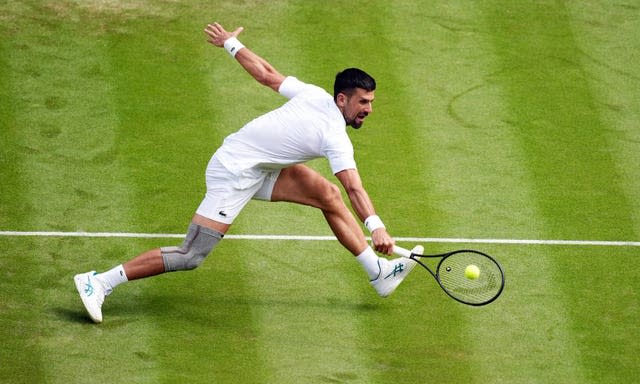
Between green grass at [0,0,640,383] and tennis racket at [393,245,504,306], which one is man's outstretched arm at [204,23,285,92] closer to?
green grass at [0,0,640,383]

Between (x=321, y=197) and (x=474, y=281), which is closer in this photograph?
(x=474, y=281)

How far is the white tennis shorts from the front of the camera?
10719mm

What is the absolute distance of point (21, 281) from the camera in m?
11.3

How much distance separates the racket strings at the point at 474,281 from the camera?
34.5 ft

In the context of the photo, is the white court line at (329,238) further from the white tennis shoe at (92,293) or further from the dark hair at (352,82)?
the dark hair at (352,82)

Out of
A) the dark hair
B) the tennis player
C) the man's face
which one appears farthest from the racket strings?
the dark hair

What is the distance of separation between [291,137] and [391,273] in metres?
1.38

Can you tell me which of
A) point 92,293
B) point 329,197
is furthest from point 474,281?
point 92,293

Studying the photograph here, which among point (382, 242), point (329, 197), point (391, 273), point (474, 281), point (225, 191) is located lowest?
point (391, 273)

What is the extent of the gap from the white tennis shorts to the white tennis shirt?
6 centimetres

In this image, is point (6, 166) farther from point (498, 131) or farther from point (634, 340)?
point (634, 340)

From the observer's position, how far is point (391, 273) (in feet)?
36.4

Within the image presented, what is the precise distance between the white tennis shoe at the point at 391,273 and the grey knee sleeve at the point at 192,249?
4.30ft

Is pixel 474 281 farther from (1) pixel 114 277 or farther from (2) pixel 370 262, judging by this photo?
(1) pixel 114 277
